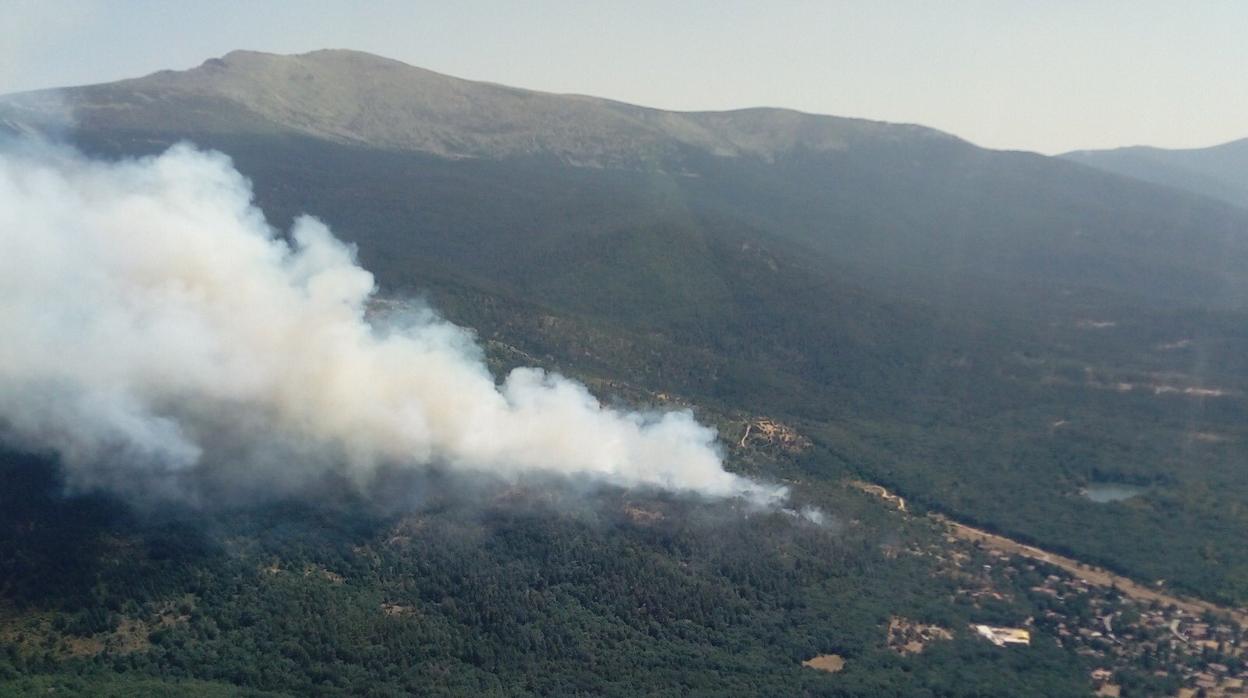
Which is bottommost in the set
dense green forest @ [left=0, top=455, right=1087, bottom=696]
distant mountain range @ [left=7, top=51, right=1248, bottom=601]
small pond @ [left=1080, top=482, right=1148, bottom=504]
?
dense green forest @ [left=0, top=455, right=1087, bottom=696]

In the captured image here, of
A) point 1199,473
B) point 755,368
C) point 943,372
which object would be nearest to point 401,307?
point 755,368

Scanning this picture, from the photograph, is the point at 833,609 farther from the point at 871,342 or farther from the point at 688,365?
the point at 871,342

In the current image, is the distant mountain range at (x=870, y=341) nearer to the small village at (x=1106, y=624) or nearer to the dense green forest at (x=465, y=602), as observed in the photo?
the small village at (x=1106, y=624)

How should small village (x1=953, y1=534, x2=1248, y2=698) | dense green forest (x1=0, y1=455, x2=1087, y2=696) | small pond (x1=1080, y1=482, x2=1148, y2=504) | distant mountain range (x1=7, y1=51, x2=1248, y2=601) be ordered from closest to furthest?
dense green forest (x1=0, y1=455, x2=1087, y2=696) < small village (x1=953, y1=534, x2=1248, y2=698) < small pond (x1=1080, y1=482, x2=1148, y2=504) < distant mountain range (x1=7, y1=51, x2=1248, y2=601)

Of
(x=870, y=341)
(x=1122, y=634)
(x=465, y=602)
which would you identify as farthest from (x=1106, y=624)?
(x=870, y=341)

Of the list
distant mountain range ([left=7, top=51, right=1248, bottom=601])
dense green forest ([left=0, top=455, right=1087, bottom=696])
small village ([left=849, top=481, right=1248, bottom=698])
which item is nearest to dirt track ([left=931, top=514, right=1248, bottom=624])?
small village ([left=849, top=481, right=1248, bottom=698])

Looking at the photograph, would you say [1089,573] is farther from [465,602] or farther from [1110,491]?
[465,602]

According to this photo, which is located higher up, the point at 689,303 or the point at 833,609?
the point at 689,303

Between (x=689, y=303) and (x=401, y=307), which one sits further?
(x=689, y=303)

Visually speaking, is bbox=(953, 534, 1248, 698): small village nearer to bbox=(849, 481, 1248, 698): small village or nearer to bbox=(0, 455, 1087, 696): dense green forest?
bbox=(849, 481, 1248, 698): small village

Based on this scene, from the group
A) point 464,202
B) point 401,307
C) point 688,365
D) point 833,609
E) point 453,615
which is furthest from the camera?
point 464,202

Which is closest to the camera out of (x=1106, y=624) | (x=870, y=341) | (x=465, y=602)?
(x=465, y=602)
